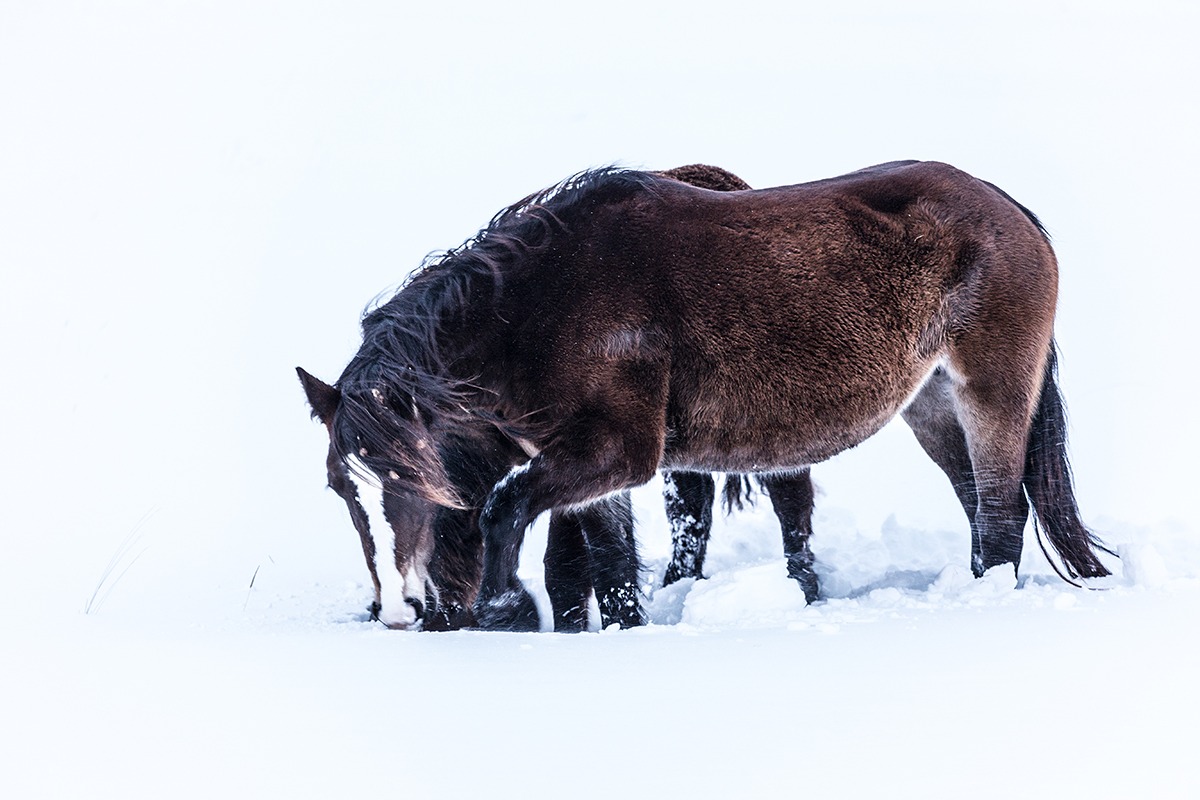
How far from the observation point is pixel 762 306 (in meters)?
5.39

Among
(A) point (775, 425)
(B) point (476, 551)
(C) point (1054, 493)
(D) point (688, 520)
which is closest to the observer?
(A) point (775, 425)

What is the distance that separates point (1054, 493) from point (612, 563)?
2161 millimetres

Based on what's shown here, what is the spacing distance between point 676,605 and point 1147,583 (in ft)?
7.02

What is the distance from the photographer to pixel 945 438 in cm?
630

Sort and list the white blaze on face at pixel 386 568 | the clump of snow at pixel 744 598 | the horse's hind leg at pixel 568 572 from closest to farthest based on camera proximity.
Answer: the white blaze on face at pixel 386 568
the clump of snow at pixel 744 598
the horse's hind leg at pixel 568 572

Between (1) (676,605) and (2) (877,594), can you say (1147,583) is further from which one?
(1) (676,605)

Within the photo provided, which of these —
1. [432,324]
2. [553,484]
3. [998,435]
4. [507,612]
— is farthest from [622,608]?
[998,435]

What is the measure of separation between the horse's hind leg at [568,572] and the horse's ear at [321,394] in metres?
1.13

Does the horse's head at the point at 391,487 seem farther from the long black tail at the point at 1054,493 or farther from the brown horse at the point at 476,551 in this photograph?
the long black tail at the point at 1054,493

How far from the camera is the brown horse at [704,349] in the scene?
5.05 metres

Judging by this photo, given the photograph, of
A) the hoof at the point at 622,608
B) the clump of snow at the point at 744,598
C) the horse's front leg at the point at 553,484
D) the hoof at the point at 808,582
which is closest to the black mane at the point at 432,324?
the horse's front leg at the point at 553,484

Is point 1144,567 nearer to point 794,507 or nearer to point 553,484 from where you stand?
point 794,507

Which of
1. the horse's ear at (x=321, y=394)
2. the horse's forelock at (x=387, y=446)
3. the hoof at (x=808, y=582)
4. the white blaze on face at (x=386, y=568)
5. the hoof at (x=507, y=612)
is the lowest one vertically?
the hoof at (x=808, y=582)

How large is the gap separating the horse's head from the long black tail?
9.28ft
